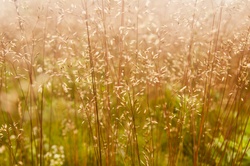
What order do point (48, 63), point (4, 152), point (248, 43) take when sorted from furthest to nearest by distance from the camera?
point (48, 63), point (4, 152), point (248, 43)

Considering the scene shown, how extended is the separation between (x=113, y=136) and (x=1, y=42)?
0.74 m

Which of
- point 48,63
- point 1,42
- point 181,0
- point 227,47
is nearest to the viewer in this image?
point 1,42

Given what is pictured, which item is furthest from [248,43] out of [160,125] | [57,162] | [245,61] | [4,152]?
[4,152]

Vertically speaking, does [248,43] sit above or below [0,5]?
below

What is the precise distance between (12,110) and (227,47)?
6.11 ft

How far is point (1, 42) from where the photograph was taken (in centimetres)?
156

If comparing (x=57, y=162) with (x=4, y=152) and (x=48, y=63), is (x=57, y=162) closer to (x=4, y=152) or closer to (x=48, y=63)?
(x=4, y=152)

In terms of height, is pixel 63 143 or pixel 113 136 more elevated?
pixel 113 136

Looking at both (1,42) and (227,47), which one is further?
(227,47)

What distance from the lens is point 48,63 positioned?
2766 millimetres

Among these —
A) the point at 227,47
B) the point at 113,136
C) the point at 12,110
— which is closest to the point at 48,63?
the point at 12,110

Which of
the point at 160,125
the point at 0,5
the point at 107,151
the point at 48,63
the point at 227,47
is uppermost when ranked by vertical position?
the point at 0,5

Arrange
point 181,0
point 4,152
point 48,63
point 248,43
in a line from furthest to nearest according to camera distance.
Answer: point 48,63
point 4,152
point 181,0
point 248,43

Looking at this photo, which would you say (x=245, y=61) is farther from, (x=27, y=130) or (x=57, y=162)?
(x=27, y=130)
